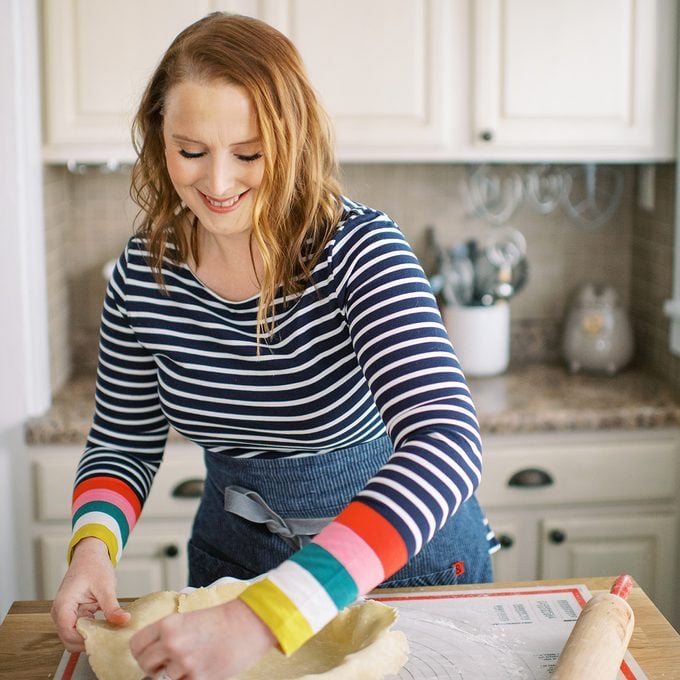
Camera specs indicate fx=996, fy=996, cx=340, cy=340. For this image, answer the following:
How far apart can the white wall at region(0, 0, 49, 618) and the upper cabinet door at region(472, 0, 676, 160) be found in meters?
0.99

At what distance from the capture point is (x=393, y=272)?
1071 millimetres

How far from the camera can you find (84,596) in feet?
3.46

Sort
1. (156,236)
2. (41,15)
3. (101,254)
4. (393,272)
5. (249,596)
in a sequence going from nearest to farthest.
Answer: (249,596), (393,272), (156,236), (41,15), (101,254)

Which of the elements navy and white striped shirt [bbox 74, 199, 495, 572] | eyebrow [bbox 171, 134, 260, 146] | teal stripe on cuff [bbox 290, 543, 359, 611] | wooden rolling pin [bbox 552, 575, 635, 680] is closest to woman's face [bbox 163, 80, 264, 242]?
eyebrow [bbox 171, 134, 260, 146]

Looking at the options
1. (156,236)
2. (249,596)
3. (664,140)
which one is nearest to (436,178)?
(664,140)

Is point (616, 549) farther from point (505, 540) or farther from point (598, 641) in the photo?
point (598, 641)

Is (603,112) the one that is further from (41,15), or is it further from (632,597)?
(632,597)

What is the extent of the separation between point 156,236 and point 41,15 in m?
1.20

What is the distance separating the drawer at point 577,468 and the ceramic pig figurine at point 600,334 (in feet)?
1.15

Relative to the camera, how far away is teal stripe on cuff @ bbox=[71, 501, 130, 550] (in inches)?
46.0

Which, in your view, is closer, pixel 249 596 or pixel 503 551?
pixel 249 596

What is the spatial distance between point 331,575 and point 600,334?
1.83m

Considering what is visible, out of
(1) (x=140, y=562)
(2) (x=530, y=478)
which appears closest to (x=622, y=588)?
(2) (x=530, y=478)

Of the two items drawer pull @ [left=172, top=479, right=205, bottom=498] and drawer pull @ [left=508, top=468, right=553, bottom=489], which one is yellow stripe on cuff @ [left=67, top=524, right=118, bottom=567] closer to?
drawer pull @ [left=172, top=479, right=205, bottom=498]
